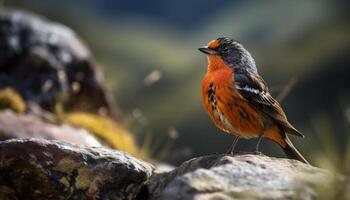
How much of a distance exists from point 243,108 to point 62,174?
2.05 m

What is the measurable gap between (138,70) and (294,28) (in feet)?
45.1

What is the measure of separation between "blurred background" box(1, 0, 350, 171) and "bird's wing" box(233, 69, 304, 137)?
0.29 m

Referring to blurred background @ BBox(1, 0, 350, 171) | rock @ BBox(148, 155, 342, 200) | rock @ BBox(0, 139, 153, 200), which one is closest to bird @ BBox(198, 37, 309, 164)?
blurred background @ BBox(1, 0, 350, 171)

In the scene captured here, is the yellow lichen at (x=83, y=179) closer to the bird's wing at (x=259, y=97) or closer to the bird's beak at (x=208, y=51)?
the bird's wing at (x=259, y=97)

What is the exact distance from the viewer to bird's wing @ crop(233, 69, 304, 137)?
289 inches

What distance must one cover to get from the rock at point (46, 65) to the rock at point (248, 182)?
6608 millimetres

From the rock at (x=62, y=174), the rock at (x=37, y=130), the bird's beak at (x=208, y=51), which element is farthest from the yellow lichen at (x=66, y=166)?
the rock at (x=37, y=130)

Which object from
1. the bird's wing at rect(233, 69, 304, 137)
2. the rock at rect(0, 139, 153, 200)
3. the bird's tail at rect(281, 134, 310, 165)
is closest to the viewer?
the rock at rect(0, 139, 153, 200)

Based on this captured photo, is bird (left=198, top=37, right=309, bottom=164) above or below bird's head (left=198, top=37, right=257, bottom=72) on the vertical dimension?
below

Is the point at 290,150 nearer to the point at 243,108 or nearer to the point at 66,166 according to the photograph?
the point at 243,108

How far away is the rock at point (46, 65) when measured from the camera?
474 inches

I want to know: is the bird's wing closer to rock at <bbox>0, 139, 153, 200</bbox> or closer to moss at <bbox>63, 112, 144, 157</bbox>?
rock at <bbox>0, 139, 153, 200</bbox>

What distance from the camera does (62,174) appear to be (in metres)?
6.19

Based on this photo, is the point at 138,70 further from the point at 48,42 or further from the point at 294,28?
the point at 48,42
